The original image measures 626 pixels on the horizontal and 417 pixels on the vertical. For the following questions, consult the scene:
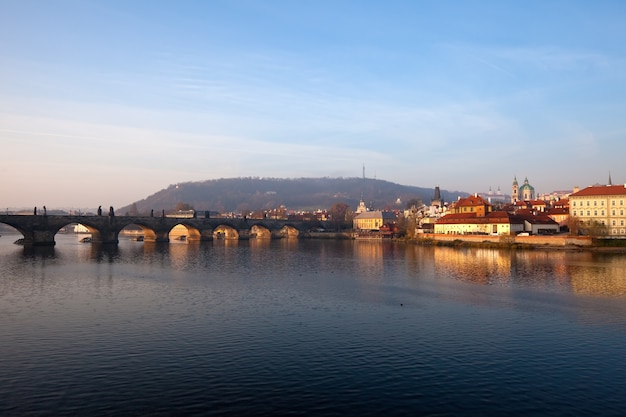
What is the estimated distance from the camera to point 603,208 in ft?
249

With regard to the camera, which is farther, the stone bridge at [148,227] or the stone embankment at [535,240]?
the stone bridge at [148,227]

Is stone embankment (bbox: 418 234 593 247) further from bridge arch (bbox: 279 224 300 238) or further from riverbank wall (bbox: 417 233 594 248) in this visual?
bridge arch (bbox: 279 224 300 238)

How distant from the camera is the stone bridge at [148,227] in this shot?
73125mm

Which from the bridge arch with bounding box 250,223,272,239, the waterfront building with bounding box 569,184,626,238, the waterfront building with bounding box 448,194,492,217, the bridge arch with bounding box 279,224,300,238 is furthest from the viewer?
the bridge arch with bounding box 279,224,300,238

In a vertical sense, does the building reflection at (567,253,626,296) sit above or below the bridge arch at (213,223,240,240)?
below

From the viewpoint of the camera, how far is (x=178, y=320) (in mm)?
21562

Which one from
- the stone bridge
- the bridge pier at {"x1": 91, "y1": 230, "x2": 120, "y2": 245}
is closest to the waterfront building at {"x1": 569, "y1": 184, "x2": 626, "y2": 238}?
the stone bridge

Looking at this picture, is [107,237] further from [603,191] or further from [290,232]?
[603,191]

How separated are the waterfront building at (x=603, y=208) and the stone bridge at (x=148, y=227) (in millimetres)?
64830

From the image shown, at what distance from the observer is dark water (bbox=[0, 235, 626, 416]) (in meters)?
12.7

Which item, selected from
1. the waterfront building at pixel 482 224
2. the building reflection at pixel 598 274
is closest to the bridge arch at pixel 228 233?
the waterfront building at pixel 482 224

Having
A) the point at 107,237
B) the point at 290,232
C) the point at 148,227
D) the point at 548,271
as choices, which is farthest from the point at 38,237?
the point at 548,271

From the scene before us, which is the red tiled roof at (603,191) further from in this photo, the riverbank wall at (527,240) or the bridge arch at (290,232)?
the bridge arch at (290,232)

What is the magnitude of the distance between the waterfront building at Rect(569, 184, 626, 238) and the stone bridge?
6483 centimetres
